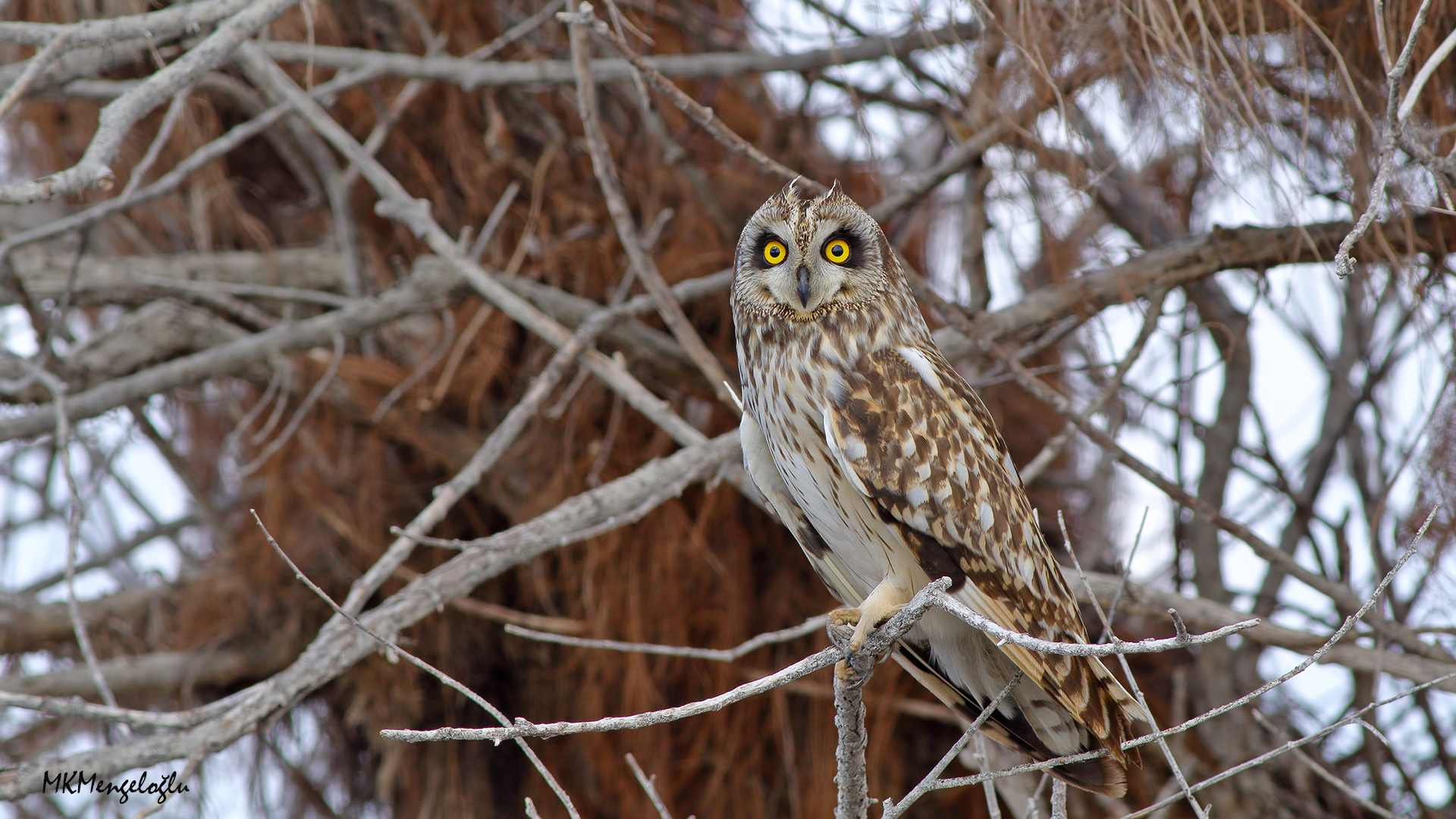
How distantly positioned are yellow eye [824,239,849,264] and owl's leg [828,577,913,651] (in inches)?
24.1

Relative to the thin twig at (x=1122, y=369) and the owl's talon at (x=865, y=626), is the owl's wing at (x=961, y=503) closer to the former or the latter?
the owl's talon at (x=865, y=626)

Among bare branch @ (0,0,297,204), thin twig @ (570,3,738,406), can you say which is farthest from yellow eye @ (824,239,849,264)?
bare branch @ (0,0,297,204)

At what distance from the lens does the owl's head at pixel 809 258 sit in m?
2.14

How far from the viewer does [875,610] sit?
195 centimetres

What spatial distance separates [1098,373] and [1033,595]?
135cm

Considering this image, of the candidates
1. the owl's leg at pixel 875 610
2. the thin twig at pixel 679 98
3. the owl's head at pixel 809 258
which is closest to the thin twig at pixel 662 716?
the owl's leg at pixel 875 610

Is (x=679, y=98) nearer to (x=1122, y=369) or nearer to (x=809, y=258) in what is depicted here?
(x=809, y=258)

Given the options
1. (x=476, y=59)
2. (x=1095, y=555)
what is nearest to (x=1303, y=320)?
(x=1095, y=555)

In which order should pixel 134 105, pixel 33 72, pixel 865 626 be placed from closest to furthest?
pixel 33 72, pixel 865 626, pixel 134 105

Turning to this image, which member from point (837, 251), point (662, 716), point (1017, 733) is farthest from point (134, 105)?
point (1017, 733)

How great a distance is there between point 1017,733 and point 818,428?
0.70 meters

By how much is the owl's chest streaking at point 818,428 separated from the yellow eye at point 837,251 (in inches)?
5.2

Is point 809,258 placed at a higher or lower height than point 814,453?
higher

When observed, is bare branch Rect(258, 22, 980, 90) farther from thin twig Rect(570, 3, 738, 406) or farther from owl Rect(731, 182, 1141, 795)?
owl Rect(731, 182, 1141, 795)
